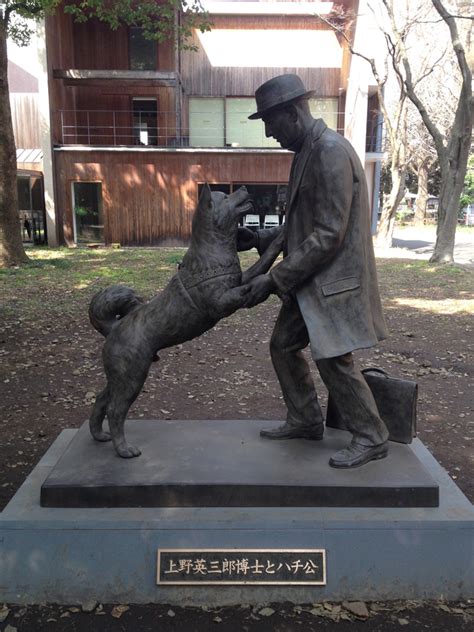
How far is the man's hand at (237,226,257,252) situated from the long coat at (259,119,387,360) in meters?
0.30

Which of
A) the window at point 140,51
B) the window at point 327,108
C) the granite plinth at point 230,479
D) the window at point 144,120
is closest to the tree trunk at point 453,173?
the window at point 327,108

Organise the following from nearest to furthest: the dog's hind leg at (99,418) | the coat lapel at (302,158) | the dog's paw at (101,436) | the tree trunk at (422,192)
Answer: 1. the coat lapel at (302,158)
2. the dog's hind leg at (99,418)
3. the dog's paw at (101,436)
4. the tree trunk at (422,192)

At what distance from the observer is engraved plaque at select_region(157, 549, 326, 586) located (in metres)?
2.80

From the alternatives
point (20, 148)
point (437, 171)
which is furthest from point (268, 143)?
point (437, 171)

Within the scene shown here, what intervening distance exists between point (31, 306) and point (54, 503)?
25.6 feet

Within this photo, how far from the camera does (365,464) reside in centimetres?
322

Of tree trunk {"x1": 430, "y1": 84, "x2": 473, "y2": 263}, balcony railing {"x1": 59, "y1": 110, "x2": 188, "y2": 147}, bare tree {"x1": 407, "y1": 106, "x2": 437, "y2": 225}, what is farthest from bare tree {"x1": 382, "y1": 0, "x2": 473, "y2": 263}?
bare tree {"x1": 407, "y1": 106, "x2": 437, "y2": 225}

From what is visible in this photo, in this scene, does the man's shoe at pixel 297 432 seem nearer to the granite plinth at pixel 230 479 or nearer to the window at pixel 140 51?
the granite plinth at pixel 230 479

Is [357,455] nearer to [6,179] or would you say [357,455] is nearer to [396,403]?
[396,403]

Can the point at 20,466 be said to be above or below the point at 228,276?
below

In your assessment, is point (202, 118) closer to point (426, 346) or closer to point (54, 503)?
point (426, 346)

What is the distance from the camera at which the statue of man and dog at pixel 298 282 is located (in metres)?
2.97

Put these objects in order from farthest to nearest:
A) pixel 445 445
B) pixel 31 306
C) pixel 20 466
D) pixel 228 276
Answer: pixel 31 306 → pixel 445 445 → pixel 20 466 → pixel 228 276

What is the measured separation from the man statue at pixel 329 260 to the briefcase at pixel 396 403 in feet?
0.85
